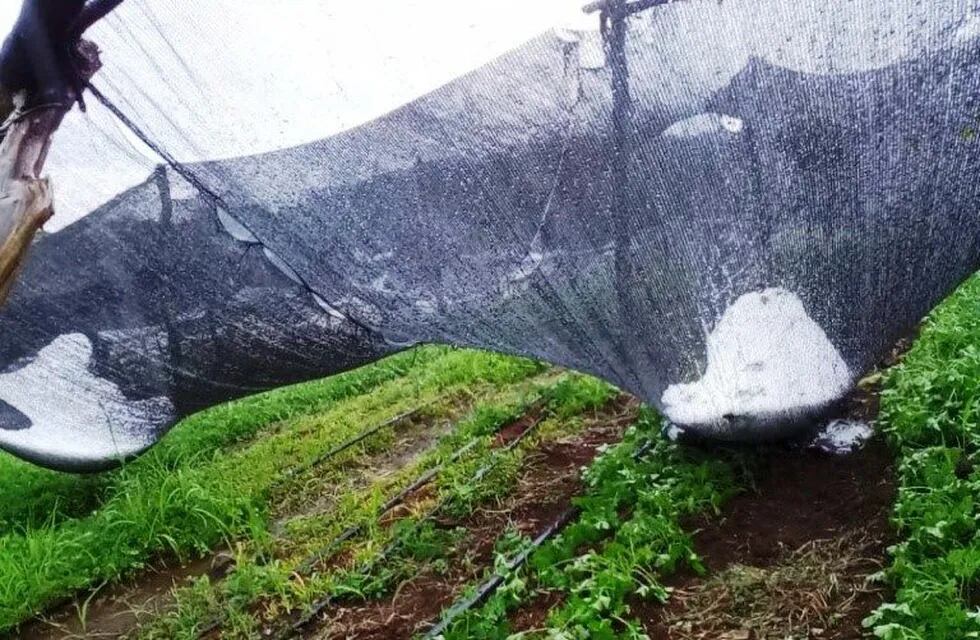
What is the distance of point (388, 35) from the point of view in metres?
2.54

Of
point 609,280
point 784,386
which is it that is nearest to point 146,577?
point 609,280

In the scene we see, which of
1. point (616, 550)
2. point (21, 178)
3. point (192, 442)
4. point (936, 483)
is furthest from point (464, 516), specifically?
point (192, 442)

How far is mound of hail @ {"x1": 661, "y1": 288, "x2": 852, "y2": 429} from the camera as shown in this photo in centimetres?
259

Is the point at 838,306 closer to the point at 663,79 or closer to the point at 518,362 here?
the point at 663,79

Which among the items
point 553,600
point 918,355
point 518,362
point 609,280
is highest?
point 609,280

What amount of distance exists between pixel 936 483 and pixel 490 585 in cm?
145

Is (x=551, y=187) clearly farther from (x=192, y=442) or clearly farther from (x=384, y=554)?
(x=192, y=442)

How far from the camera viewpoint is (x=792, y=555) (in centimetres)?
278

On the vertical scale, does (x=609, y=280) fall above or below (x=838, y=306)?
above

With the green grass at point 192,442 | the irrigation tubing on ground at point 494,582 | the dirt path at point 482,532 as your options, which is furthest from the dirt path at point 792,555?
the green grass at point 192,442

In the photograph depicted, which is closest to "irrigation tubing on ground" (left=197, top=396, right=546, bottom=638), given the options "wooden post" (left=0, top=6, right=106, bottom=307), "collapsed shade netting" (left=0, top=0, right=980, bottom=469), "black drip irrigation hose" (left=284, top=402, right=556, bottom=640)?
"black drip irrigation hose" (left=284, top=402, right=556, bottom=640)

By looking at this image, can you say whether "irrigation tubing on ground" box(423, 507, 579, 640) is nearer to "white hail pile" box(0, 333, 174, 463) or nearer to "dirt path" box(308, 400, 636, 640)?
"dirt path" box(308, 400, 636, 640)

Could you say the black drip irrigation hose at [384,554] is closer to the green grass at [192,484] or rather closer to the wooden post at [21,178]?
the green grass at [192,484]

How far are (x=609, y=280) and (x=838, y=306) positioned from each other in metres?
0.68
